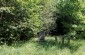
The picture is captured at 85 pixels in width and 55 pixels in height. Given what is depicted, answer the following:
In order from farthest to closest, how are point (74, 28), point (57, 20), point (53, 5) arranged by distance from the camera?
point (57, 20), point (53, 5), point (74, 28)

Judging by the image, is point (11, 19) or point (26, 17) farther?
point (26, 17)

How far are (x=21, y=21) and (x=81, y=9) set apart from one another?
13.0 feet

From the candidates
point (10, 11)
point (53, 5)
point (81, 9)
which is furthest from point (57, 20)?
point (10, 11)

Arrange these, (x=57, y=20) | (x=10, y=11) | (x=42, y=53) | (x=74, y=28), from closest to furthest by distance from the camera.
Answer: (x=42, y=53) → (x=10, y=11) → (x=74, y=28) → (x=57, y=20)

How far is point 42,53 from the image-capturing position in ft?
34.7

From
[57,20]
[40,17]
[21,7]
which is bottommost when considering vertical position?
[57,20]

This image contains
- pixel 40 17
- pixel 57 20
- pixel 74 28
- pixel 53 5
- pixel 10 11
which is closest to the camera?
pixel 10 11

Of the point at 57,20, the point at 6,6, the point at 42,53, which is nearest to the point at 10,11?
the point at 6,6

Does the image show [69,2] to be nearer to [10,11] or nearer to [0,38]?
[10,11]

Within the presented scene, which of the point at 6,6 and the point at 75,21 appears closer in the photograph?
the point at 6,6

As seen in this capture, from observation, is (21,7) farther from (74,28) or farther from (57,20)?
(57,20)

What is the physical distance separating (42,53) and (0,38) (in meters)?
3.60

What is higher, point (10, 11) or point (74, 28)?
point (10, 11)

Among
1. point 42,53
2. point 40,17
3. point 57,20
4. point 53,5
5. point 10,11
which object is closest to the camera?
point 42,53
